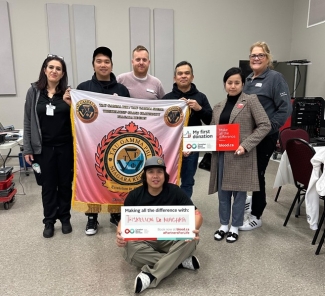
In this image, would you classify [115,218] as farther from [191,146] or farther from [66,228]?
[191,146]

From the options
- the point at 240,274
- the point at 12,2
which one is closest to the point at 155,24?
the point at 12,2

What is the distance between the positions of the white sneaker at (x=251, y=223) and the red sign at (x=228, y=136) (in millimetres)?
880

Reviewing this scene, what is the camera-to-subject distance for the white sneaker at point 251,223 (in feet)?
9.16

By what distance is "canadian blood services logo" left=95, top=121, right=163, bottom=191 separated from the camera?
8.29 ft

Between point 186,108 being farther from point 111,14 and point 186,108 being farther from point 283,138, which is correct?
point 111,14

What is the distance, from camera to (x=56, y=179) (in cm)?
258

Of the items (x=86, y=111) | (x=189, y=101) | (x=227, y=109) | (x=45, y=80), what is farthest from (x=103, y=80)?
(x=227, y=109)

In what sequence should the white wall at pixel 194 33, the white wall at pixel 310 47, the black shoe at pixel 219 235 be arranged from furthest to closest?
the white wall at pixel 310 47 → the white wall at pixel 194 33 → the black shoe at pixel 219 235

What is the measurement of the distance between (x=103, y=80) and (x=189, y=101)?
31.3 inches

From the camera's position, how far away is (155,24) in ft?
18.1

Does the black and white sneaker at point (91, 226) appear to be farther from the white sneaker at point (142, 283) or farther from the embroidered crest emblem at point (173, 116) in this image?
the embroidered crest emblem at point (173, 116)

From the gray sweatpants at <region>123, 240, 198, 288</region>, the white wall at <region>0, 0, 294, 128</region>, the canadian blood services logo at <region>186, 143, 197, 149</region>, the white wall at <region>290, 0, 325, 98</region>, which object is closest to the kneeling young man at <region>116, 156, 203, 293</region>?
the gray sweatpants at <region>123, 240, 198, 288</region>

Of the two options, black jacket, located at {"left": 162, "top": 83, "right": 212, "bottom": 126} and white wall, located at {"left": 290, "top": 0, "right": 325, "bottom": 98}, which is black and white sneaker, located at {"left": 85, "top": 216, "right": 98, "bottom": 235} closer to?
black jacket, located at {"left": 162, "top": 83, "right": 212, "bottom": 126}

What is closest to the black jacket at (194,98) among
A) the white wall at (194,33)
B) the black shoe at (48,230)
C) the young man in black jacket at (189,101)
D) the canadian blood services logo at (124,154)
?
the young man in black jacket at (189,101)
